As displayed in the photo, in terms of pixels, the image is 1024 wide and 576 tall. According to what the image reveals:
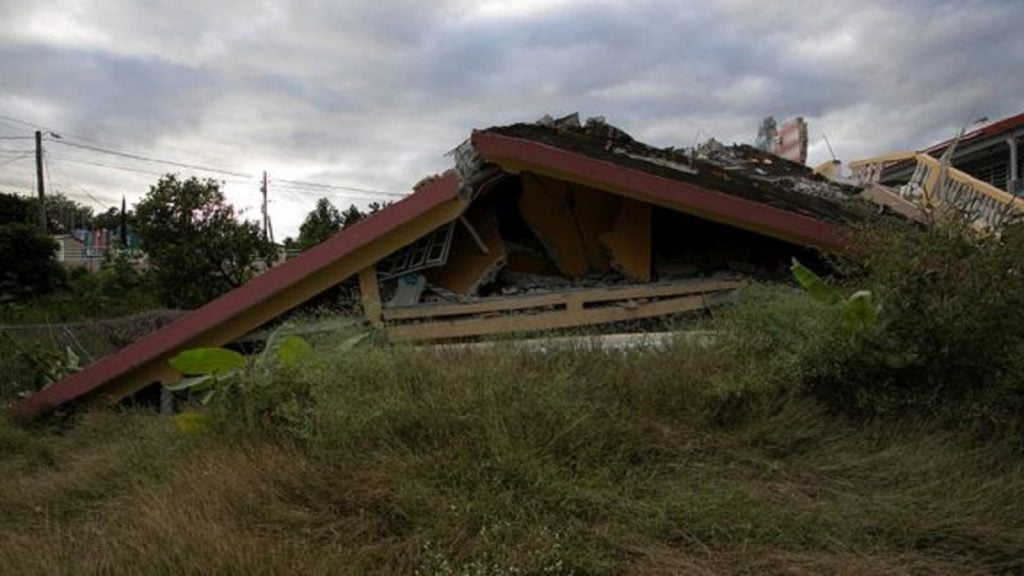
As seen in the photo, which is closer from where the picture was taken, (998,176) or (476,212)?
(476,212)

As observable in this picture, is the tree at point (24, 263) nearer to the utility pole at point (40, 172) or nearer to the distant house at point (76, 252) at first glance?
the utility pole at point (40, 172)

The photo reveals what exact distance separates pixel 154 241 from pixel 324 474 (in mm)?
19483

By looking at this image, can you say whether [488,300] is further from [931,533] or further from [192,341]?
[931,533]

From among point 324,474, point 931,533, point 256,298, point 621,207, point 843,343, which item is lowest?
point 931,533

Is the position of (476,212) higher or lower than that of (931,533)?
higher

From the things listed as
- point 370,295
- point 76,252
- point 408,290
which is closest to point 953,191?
point 408,290

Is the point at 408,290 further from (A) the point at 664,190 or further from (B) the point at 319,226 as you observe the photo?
(B) the point at 319,226

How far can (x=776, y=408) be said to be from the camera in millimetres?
4422

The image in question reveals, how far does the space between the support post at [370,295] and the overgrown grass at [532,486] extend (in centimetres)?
222

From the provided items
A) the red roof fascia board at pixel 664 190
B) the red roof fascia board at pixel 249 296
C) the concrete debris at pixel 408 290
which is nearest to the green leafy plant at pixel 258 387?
the red roof fascia board at pixel 249 296

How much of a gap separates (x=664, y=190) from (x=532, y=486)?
382 cm

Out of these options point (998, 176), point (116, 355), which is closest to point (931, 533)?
point (116, 355)

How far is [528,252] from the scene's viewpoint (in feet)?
27.1

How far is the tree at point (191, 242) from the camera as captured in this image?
20672 mm
